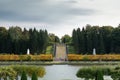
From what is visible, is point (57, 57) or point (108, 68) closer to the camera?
point (108, 68)

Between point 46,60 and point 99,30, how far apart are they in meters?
17.8

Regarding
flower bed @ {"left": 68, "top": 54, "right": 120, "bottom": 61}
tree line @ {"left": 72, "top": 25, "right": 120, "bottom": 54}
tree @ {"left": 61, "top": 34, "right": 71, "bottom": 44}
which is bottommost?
flower bed @ {"left": 68, "top": 54, "right": 120, "bottom": 61}

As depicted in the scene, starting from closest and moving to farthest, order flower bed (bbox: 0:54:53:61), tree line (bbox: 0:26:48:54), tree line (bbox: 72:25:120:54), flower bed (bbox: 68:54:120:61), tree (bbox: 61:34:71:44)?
1. flower bed (bbox: 68:54:120:61)
2. flower bed (bbox: 0:54:53:61)
3. tree line (bbox: 72:25:120:54)
4. tree line (bbox: 0:26:48:54)
5. tree (bbox: 61:34:71:44)

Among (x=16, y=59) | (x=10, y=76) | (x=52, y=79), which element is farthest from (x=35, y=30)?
(x=10, y=76)

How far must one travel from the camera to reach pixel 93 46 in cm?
9894

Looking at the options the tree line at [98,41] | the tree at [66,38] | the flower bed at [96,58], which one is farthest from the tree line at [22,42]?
the tree at [66,38]

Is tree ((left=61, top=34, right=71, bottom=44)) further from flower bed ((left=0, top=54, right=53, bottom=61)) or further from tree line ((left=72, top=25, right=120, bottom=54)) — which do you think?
flower bed ((left=0, top=54, right=53, bottom=61))

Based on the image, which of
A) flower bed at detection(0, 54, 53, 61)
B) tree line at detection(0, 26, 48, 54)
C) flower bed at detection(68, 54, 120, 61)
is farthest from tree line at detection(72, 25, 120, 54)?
flower bed at detection(0, 54, 53, 61)

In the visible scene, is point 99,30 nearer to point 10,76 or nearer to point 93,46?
point 93,46

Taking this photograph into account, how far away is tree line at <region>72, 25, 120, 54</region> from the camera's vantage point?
325ft

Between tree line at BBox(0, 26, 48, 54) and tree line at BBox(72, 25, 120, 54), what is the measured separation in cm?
688

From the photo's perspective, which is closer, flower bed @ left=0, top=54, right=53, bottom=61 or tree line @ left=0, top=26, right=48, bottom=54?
flower bed @ left=0, top=54, right=53, bottom=61

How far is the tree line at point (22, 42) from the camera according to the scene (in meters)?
101

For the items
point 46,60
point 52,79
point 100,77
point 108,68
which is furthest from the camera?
point 46,60
